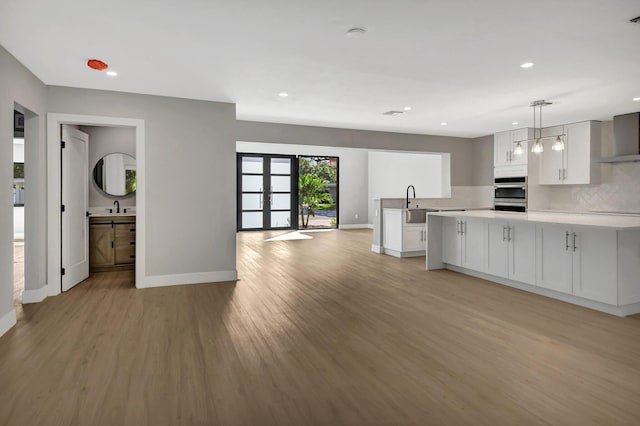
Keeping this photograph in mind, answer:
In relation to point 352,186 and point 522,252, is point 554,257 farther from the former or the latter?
point 352,186

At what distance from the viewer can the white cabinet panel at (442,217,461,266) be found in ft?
18.5

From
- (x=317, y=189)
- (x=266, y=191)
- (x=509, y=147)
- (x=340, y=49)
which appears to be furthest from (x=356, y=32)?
(x=317, y=189)

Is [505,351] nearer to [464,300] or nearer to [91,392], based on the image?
[464,300]

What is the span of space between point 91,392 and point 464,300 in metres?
3.49

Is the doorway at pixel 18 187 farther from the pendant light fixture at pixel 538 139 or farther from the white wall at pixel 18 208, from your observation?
the pendant light fixture at pixel 538 139

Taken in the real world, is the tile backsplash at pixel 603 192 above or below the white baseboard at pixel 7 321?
above

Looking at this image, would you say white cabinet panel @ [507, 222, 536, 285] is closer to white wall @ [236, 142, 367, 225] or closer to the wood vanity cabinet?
the wood vanity cabinet

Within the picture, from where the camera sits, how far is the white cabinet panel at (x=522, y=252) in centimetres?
446

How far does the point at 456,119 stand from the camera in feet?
21.7

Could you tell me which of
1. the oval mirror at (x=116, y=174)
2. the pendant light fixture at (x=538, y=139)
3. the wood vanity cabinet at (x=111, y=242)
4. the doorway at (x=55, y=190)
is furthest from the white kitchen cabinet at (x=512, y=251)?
the oval mirror at (x=116, y=174)

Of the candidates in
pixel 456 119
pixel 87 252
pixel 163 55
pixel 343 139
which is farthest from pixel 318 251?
pixel 163 55

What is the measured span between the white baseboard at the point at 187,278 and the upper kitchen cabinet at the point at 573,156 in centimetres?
593

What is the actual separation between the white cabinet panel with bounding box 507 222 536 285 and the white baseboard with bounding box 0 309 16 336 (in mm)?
5154

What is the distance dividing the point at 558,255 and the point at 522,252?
1.47 ft
